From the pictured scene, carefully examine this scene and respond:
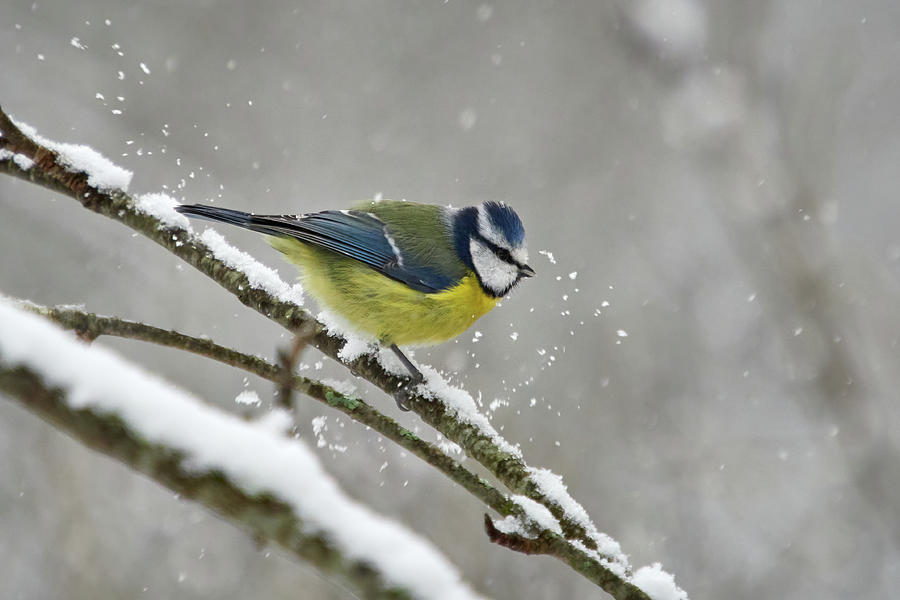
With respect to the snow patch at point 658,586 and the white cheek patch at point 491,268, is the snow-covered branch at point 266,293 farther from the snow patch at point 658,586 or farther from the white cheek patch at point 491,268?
the white cheek patch at point 491,268

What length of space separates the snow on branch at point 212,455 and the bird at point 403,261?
7.78ft

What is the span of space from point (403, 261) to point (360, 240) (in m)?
0.24

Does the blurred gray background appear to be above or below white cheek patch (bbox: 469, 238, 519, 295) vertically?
above

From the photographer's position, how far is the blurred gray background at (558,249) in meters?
5.43

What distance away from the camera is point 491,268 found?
3.94 m

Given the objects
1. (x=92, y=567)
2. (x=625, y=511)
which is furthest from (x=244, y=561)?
(x=625, y=511)

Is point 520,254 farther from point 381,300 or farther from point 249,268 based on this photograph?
point 249,268

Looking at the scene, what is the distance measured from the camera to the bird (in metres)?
3.60

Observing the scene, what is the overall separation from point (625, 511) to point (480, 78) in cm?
539

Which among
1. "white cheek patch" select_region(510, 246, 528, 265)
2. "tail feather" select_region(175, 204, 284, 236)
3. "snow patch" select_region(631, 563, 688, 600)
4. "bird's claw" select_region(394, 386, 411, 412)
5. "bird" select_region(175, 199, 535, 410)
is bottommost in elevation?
"snow patch" select_region(631, 563, 688, 600)

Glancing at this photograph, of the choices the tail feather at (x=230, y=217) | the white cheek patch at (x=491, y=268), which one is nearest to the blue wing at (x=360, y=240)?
the tail feather at (x=230, y=217)

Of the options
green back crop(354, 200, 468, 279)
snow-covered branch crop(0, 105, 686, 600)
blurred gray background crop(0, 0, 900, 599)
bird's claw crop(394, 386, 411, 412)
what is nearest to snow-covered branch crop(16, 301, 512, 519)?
snow-covered branch crop(0, 105, 686, 600)

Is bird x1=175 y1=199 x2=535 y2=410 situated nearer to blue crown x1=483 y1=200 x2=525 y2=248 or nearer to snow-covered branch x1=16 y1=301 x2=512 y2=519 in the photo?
blue crown x1=483 y1=200 x2=525 y2=248

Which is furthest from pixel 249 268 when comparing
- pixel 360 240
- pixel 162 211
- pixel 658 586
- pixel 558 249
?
pixel 558 249
